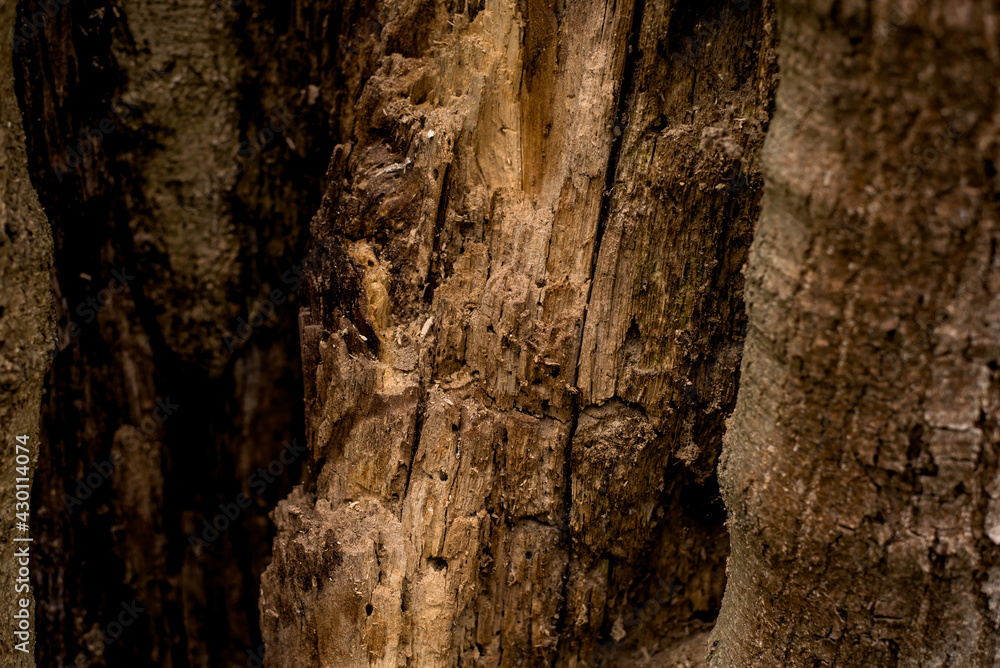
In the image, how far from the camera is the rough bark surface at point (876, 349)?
32.4 inches

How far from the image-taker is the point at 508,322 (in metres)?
1.36

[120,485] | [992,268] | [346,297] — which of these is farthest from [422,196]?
[120,485]

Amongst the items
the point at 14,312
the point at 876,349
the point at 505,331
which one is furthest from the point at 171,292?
the point at 876,349

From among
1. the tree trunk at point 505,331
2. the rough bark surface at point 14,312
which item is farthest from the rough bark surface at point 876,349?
the rough bark surface at point 14,312

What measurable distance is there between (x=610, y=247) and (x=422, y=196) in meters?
0.36

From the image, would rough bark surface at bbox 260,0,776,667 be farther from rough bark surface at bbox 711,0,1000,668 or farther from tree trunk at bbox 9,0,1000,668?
rough bark surface at bbox 711,0,1000,668

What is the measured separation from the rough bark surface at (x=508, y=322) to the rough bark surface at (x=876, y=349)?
305 mm

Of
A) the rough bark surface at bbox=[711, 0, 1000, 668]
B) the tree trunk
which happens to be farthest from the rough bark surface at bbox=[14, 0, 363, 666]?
the rough bark surface at bbox=[711, 0, 1000, 668]

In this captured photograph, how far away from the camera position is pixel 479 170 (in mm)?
1381

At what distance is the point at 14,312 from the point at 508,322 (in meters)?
0.83

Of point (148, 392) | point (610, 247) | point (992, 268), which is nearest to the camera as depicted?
point (992, 268)

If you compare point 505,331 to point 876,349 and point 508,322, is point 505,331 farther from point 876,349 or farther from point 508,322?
point 876,349

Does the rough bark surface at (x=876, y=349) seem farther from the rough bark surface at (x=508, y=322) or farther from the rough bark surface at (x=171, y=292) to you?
the rough bark surface at (x=171, y=292)

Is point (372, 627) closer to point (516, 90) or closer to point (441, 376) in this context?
point (441, 376)
